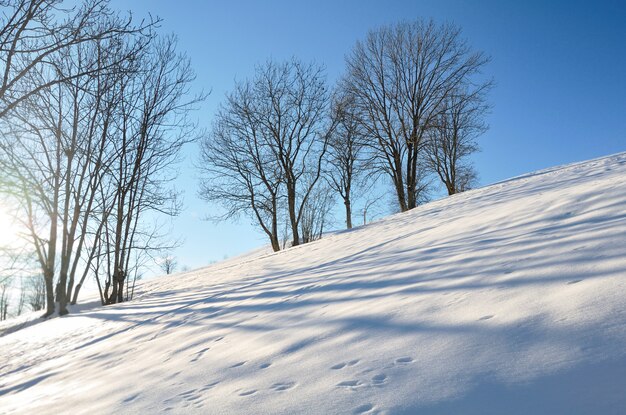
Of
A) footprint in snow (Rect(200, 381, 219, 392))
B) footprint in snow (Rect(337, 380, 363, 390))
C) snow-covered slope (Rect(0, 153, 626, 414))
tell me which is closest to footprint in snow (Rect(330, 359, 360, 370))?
snow-covered slope (Rect(0, 153, 626, 414))

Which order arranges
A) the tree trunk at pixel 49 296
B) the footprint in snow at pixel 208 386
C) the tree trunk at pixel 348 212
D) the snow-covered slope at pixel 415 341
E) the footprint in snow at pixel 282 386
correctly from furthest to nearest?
1. the tree trunk at pixel 348 212
2. the tree trunk at pixel 49 296
3. the footprint in snow at pixel 208 386
4. the footprint in snow at pixel 282 386
5. the snow-covered slope at pixel 415 341

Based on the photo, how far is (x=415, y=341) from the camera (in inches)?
83.6

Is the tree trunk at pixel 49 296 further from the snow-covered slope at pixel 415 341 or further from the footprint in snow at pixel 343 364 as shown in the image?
the footprint in snow at pixel 343 364

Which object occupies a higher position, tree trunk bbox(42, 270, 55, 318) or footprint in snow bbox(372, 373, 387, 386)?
tree trunk bbox(42, 270, 55, 318)

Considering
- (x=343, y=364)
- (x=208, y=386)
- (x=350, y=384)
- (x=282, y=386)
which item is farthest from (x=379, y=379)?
(x=208, y=386)

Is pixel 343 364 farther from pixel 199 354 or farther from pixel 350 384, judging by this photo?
pixel 199 354

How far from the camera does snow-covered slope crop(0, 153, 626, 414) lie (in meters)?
1.55

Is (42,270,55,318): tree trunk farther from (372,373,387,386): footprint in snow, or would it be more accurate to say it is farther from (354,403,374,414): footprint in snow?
(354,403,374,414): footprint in snow

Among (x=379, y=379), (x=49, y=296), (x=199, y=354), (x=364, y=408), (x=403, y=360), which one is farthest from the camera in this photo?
(x=49, y=296)

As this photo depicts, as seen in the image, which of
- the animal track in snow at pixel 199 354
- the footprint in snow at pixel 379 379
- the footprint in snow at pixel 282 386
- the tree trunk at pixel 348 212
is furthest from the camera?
the tree trunk at pixel 348 212

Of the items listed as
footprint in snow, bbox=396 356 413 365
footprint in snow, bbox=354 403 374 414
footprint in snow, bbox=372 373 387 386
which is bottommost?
footprint in snow, bbox=354 403 374 414

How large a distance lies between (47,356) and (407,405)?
19.6 feet

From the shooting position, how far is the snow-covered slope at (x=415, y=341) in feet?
5.08

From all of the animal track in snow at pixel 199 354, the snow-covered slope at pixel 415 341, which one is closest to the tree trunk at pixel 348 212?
the snow-covered slope at pixel 415 341
